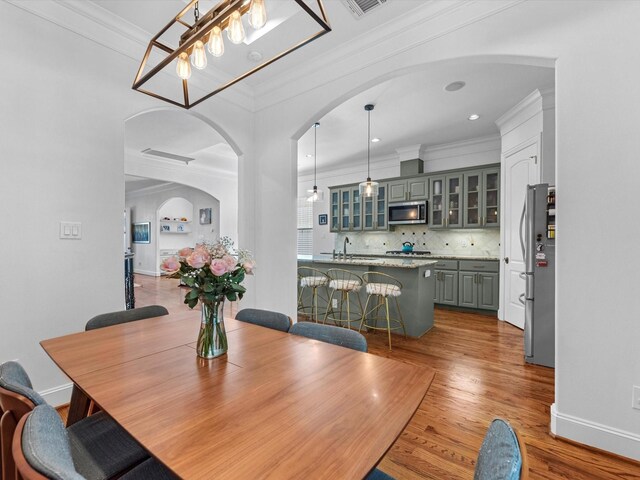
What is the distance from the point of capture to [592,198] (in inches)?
70.1

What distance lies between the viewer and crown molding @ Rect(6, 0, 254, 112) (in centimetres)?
212

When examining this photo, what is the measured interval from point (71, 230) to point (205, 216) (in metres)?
7.76

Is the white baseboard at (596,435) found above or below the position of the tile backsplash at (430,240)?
below

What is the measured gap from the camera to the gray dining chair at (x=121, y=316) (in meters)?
A: 1.80

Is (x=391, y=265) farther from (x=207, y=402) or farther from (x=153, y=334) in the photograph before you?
(x=207, y=402)

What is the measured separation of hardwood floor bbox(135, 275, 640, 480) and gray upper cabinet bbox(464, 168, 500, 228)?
1.91m

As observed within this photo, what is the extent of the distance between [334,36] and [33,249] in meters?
2.86

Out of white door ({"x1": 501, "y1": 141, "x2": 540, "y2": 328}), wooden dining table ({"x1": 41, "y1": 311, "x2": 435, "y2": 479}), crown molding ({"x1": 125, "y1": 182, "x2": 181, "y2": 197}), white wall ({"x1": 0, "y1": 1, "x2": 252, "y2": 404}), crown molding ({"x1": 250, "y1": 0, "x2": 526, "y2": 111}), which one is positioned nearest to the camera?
wooden dining table ({"x1": 41, "y1": 311, "x2": 435, "y2": 479})

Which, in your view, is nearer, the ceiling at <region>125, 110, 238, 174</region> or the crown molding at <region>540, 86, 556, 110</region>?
the crown molding at <region>540, 86, 556, 110</region>

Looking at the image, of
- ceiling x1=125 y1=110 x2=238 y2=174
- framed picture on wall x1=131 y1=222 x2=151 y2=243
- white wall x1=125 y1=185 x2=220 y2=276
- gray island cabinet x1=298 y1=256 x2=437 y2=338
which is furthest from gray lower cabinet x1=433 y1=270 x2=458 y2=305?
framed picture on wall x1=131 y1=222 x2=151 y2=243

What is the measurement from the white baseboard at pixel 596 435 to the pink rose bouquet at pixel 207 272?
2139 mm

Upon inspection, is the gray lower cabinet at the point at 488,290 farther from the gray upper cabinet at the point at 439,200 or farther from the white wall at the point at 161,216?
the white wall at the point at 161,216

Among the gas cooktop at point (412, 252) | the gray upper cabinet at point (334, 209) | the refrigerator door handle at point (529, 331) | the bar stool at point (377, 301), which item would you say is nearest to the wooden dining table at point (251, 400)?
the bar stool at point (377, 301)

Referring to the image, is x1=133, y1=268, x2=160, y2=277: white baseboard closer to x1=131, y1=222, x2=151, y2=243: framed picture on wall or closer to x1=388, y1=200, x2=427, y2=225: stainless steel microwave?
x1=131, y1=222, x2=151, y2=243: framed picture on wall
